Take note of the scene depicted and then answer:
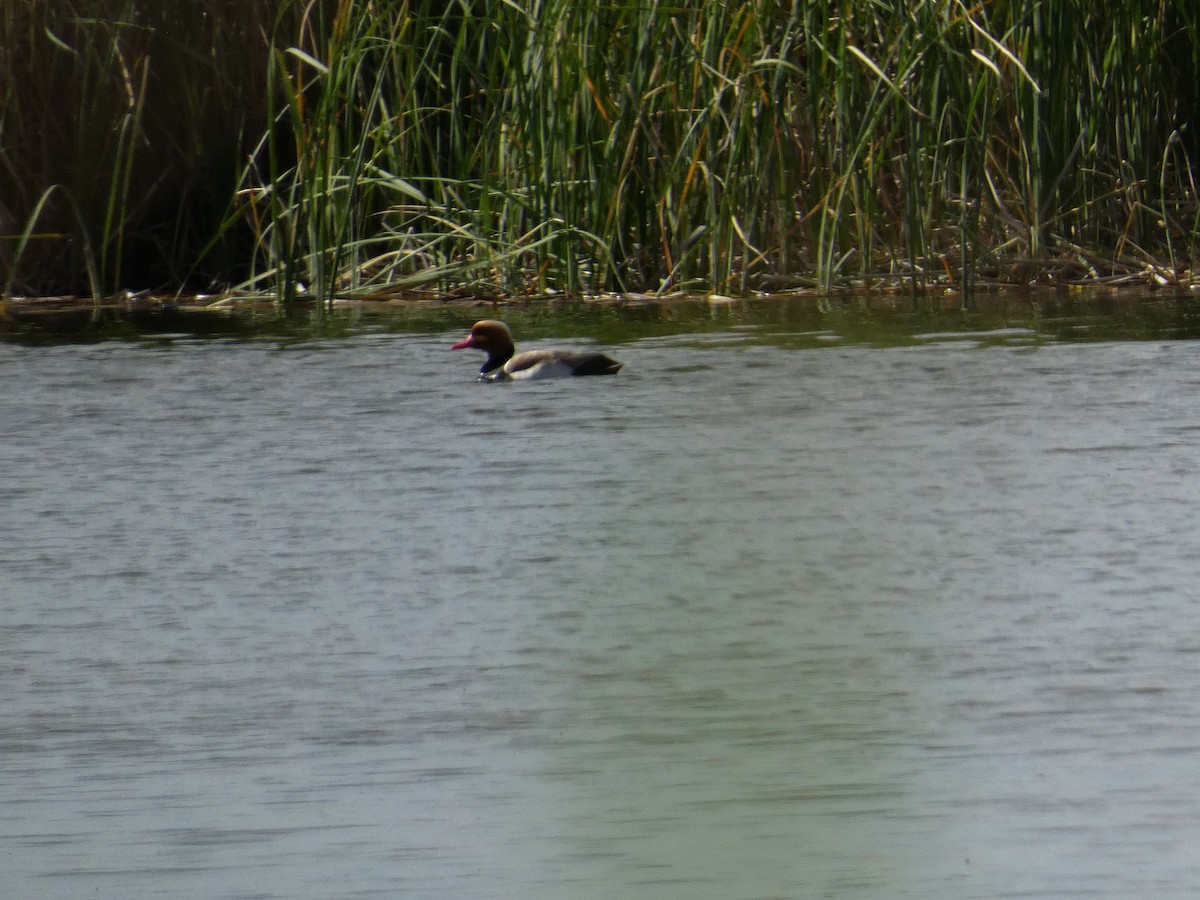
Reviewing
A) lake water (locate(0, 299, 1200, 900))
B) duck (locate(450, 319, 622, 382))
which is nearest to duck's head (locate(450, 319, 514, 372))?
duck (locate(450, 319, 622, 382))

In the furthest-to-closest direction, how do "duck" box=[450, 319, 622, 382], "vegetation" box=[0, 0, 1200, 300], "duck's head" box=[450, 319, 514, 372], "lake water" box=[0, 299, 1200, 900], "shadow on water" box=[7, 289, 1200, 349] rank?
"vegetation" box=[0, 0, 1200, 300]
"shadow on water" box=[7, 289, 1200, 349]
"duck's head" box=[450, 319, 514, 372]
"duck" box=[450, 319, 622, 382]
"lake water" box=[0, 299, 1200, 900]

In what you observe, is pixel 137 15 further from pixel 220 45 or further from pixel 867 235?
pixel 867 235

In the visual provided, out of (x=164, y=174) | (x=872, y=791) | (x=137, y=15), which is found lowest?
(x=872, y=791)

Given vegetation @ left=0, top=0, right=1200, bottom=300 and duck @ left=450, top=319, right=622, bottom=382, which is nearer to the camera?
duck @ left=450, top=319, right=622, bottom=382

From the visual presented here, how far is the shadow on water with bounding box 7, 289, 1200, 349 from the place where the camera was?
759 centimetres

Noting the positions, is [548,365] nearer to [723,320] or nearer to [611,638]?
[723,320]

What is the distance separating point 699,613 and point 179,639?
765 mm

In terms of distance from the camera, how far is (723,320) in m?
8.16

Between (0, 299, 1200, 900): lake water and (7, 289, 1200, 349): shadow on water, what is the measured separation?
91 centimetres

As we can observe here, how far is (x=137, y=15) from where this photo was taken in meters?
9.53

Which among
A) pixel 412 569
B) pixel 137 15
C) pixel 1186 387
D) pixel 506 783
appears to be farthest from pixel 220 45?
pixel 506 783

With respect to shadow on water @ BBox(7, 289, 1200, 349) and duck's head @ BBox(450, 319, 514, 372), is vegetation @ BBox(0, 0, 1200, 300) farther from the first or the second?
duck's head @ BBox(450, 319, 514, 372)

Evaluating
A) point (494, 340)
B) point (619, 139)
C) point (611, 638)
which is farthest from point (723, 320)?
point (611, 638)

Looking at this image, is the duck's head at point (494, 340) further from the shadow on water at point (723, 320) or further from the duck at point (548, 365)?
the shadow on water at point (723, 320)
